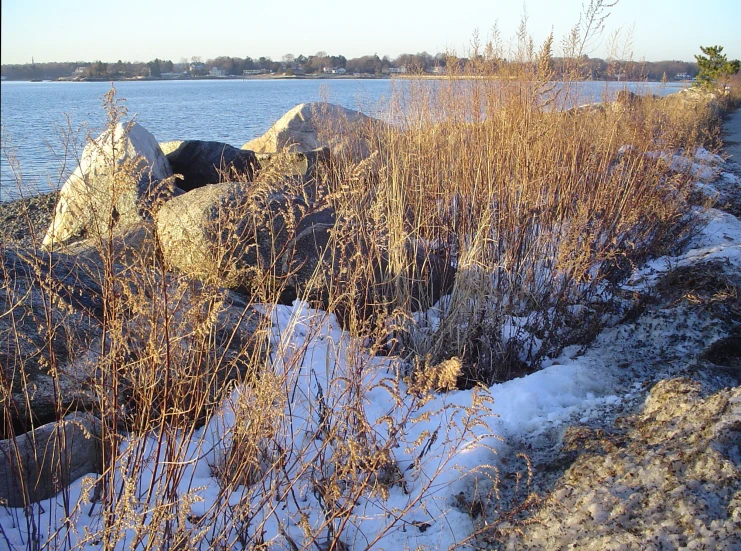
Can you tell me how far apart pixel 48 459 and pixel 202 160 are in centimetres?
562

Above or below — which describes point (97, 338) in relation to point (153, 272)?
below

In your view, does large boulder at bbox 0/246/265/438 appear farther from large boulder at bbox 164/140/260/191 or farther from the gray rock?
large boulder at bbox 164/140/260/191

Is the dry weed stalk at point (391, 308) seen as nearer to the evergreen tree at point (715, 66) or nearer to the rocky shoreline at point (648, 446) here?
the rocky shoreline at point (648, 446)

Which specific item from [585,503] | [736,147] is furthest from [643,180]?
[736,147]

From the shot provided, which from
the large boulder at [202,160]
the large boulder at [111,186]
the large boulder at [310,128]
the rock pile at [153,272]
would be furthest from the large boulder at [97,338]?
the large boulder at [310,128]

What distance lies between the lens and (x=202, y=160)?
7.34m

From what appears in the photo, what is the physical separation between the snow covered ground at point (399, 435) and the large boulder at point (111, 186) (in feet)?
2.32

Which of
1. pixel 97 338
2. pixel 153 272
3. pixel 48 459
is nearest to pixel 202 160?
pixel 97 338

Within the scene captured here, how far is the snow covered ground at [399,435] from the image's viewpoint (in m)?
1.92

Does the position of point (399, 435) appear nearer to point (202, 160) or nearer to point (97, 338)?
point (97, 338)

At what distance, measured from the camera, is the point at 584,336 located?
350 centimetres

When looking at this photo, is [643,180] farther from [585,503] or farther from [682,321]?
[585,503]

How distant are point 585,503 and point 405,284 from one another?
1.79m

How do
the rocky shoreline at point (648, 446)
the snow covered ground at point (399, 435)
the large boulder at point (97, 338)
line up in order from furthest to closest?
the snow covered ground at point (399, 435), the rocky shoreline at point (648, 446), the large boulder at point (97, 338)
